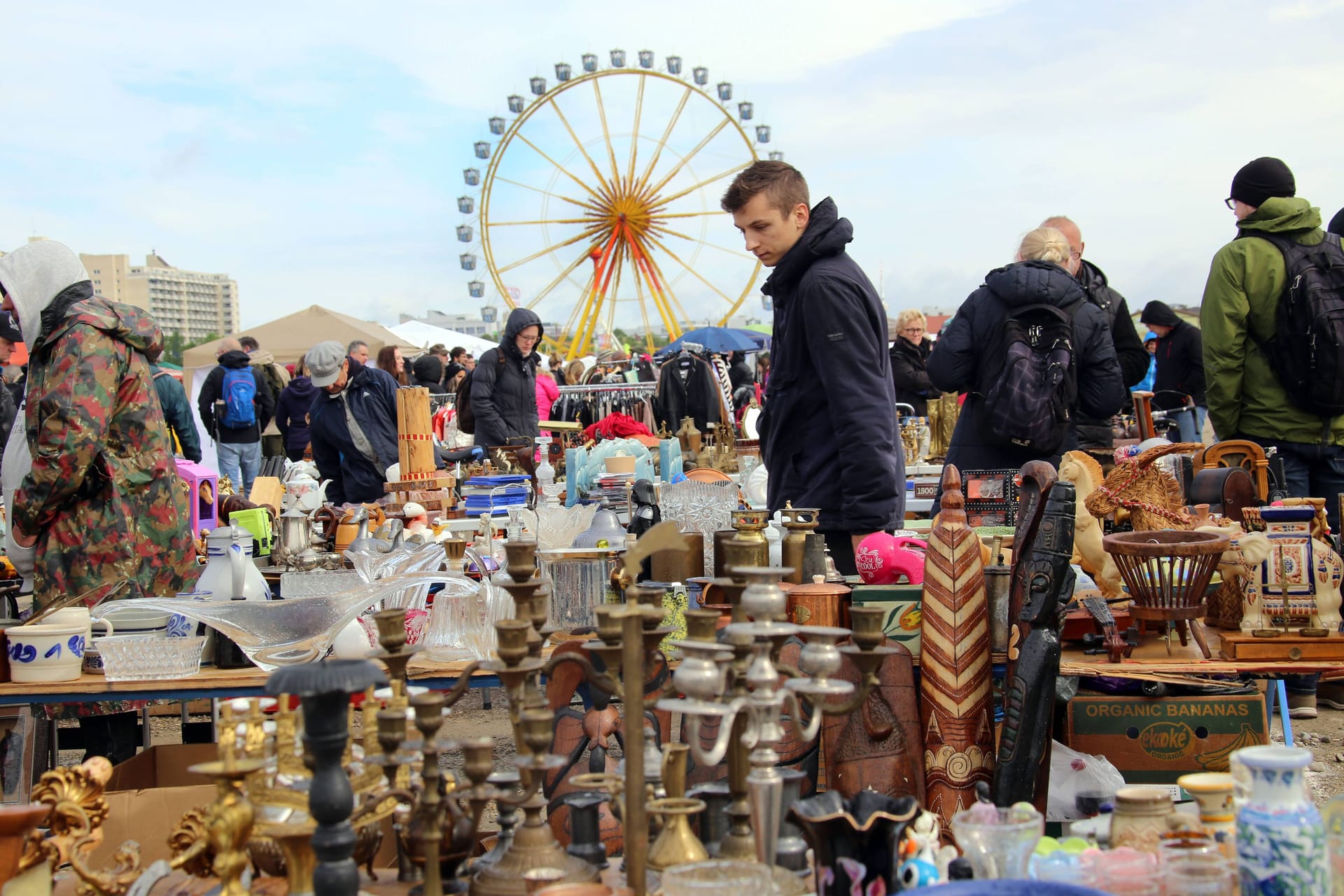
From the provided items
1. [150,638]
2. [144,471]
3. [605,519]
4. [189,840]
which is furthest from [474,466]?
[189,840]

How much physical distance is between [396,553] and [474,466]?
242 cm

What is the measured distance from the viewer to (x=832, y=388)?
290 cm

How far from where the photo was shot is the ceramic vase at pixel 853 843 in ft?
4.54

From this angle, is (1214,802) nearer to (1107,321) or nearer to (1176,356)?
(1107,321)

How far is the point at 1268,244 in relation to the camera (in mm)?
4055

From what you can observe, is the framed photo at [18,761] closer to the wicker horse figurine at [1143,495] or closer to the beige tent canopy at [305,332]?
the wicker horse figurine at [1143,495]

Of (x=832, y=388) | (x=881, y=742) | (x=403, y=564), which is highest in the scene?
(x=832, y=388)

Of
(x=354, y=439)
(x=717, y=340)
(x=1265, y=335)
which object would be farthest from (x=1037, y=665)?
(x=717, y=340)

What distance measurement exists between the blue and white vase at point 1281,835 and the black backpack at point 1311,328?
321cm

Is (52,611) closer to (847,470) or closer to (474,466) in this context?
(847,470)

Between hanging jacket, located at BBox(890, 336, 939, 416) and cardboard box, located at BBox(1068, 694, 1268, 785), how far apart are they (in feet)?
15.4

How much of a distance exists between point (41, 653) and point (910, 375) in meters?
5.44

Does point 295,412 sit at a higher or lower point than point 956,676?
higher

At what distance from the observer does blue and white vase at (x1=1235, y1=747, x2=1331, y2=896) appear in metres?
1.14
